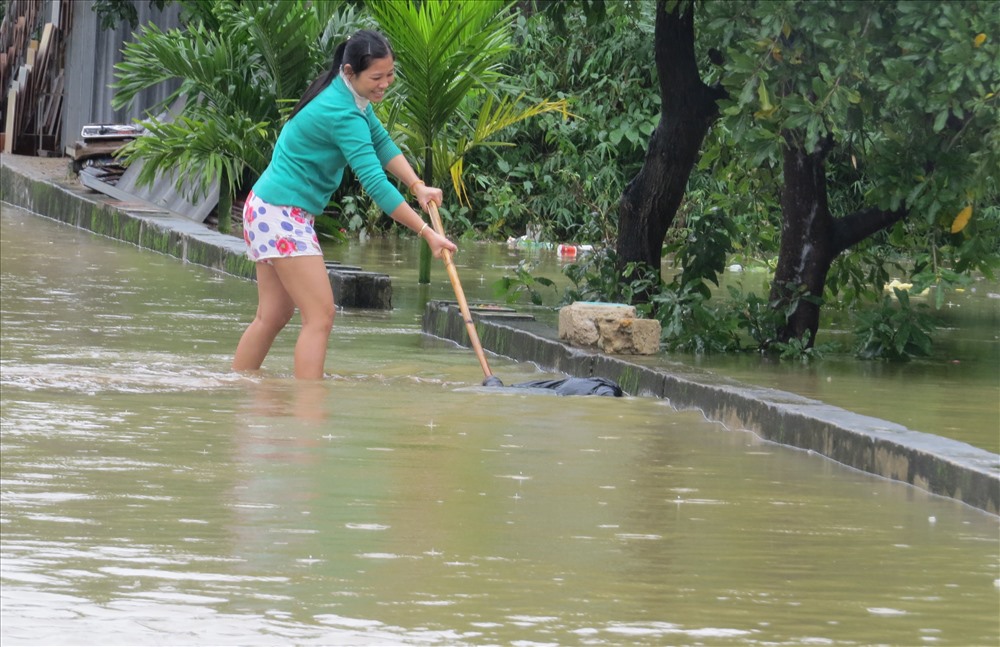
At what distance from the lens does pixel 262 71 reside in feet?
→ 55.7

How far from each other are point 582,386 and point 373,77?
5.65 feet

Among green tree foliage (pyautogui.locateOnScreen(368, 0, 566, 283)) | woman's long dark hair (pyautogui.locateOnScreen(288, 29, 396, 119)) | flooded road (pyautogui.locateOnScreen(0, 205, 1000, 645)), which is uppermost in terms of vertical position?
green tree foliage (pyautogui.locateOnScreen(368, 0, 566, 283))

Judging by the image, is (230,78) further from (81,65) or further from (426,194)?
(426,194)

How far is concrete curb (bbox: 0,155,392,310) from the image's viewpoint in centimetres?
1304

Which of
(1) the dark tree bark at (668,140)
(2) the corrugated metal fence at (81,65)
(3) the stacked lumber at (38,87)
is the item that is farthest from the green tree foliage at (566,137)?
(1) the dark tree bark at (668,140)

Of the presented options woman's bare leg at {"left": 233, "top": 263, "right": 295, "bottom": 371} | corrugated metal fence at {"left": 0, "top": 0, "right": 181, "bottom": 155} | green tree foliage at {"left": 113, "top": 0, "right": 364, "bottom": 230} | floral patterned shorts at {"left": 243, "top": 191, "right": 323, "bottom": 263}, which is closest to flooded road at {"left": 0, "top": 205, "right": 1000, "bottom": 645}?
woman's bare leg at {"left": 233, "top": 263, "right": 295, "bottom": 371}

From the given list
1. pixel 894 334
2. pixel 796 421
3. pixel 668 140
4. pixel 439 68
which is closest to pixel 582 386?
pixel 796 421

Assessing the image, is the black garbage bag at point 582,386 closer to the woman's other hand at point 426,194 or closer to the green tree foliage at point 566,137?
the woman's other hand at point 426,194

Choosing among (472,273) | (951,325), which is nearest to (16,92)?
(472,273)

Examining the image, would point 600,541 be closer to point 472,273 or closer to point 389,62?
point 389,62

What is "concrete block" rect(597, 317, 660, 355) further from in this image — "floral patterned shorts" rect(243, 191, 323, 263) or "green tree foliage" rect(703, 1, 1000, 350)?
"floral patterned shorts" rect(243, 191, 323, 263)

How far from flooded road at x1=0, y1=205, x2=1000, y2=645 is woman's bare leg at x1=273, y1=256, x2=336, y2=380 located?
0.18 m

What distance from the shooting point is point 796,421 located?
7.43 metres

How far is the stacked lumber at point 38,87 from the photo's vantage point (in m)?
23.8
